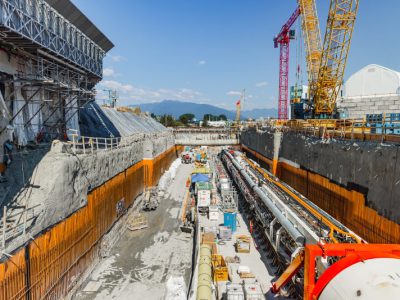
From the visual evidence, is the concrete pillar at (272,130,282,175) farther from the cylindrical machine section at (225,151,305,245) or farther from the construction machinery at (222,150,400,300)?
the construction machinery at (222,150,400,300)

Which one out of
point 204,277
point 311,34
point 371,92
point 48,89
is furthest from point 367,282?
point 371,92

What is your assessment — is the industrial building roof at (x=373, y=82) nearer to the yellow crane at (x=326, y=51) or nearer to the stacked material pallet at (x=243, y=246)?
the yellow crane at (x=326, y=51)

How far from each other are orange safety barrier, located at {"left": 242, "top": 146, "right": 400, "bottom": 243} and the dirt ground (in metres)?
9.96

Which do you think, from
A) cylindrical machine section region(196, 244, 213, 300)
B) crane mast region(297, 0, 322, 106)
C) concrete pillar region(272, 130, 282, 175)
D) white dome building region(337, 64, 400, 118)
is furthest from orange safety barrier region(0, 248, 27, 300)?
crane mast region(297, 0, 322, 106)

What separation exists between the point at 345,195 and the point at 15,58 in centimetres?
2165

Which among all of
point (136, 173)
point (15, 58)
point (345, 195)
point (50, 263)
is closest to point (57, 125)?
point (15, 58)

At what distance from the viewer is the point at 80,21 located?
83.3 feet

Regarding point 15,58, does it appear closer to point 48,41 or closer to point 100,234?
point 48,41

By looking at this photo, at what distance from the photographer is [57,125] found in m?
23.3

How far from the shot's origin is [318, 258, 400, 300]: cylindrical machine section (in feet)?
21.4

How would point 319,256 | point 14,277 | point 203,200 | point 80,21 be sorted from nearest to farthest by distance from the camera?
point 319,256 → point 14,277 → point 203,200 → point 80,21

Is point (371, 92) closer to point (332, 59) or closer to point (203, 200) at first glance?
point (332, 59)

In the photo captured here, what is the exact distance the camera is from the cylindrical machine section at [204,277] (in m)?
11.3

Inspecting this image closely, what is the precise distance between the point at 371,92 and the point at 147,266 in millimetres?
53748
